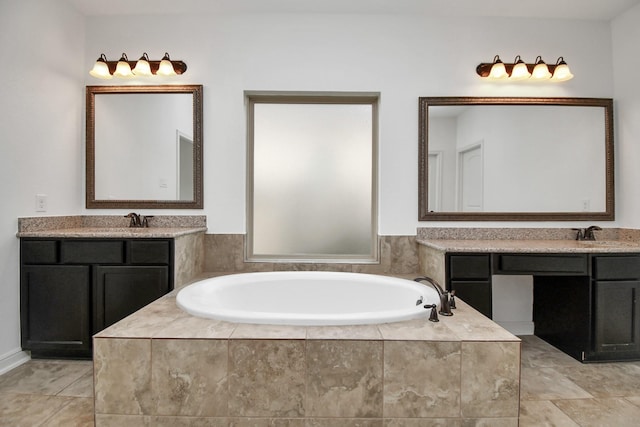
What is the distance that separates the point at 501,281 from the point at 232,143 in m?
2.45

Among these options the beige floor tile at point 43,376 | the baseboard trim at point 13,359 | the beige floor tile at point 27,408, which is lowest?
the beige floor tile at point 27,408

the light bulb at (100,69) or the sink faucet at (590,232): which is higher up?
the light bulb at (100,69)

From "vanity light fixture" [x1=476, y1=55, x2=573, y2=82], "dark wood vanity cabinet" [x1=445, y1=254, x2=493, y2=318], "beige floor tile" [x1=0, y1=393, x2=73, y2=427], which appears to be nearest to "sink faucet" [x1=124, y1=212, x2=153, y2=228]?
"beige floor tile" [x1=0, y1=393, x2=73, y2=427]

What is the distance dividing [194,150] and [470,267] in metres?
2.20

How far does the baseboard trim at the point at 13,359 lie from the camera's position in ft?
7.06

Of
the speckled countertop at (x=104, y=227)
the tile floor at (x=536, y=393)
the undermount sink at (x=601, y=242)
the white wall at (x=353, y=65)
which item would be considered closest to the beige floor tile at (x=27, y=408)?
the tile floor at (x=536, y=393)

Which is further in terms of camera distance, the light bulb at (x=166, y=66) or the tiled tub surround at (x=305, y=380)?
the light bulb at (x=166, y=66)

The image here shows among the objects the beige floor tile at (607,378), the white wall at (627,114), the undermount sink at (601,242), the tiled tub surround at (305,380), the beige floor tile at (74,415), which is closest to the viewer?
the tiled tub surround at (305,380)

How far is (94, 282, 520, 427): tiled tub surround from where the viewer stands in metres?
1.39

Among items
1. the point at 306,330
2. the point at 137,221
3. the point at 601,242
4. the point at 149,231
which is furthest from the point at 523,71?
the point at 137,221

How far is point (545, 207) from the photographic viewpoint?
2.80 metres

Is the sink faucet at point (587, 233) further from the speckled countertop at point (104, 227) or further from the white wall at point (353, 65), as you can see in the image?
the speckled countertop at point (104, 227)

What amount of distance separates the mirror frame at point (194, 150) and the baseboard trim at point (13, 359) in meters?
1.11

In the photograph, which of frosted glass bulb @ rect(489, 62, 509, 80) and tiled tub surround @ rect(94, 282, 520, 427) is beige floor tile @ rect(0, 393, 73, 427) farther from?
frosted glass bulb @ rect(489, 62, 509, 80)
